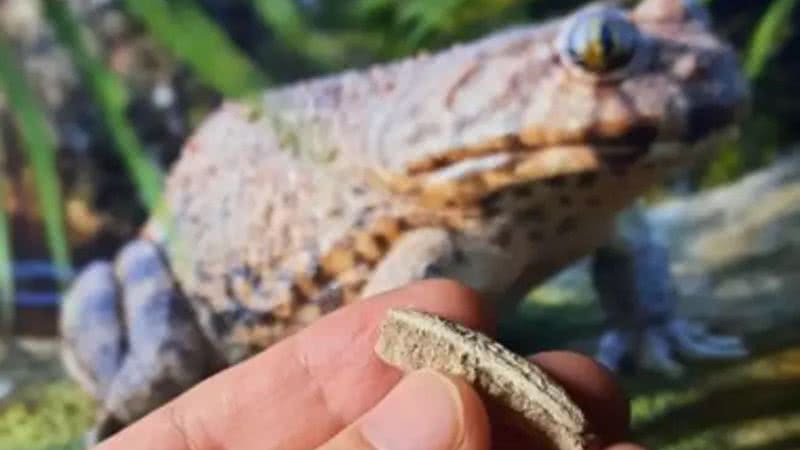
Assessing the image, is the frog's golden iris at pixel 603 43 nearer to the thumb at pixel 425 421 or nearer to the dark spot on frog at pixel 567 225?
the dark spot on frog at pixel 567 225

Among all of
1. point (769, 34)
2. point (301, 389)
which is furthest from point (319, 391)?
point (769, 34)

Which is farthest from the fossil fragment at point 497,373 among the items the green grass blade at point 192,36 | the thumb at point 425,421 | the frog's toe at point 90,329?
the frog's toe at point 90,329

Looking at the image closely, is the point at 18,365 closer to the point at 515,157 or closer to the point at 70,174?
the point at 70,174

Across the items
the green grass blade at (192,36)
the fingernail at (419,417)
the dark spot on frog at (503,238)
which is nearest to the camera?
the fingernail at (419,417)

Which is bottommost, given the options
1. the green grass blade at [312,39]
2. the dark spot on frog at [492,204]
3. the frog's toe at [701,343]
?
the frog's toe at [701,343]

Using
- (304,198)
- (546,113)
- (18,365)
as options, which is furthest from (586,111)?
(18,365)

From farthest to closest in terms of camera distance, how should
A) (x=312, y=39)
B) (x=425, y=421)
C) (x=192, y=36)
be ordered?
(x=312, y=39)
(x=192, y=36)
(x=425, y=421)

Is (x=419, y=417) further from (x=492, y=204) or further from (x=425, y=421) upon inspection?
(x=492, y=204)

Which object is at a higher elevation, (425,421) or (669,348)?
(425,421)
